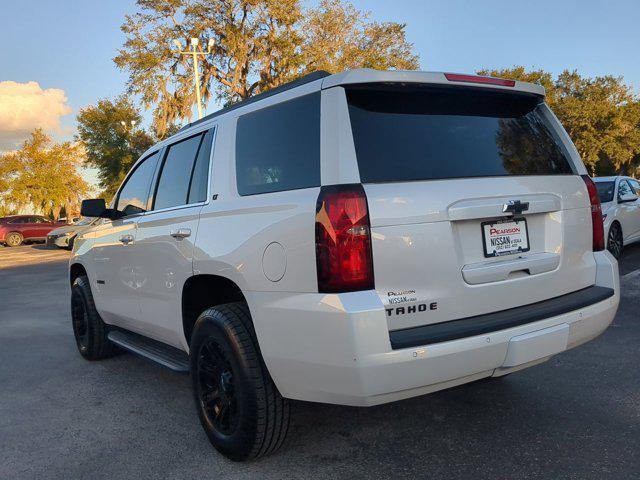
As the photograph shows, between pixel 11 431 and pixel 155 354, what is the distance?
3.33ft

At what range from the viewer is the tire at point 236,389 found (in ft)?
8.82

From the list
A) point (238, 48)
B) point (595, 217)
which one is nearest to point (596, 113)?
point (238, 48)

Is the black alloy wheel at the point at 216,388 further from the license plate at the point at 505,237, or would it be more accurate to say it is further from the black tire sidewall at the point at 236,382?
the license plate at the point at 505,237

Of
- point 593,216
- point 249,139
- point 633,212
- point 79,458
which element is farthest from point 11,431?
point 633,212

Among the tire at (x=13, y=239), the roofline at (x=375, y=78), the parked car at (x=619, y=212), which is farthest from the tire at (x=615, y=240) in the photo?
the tire at (x=13, y=239)

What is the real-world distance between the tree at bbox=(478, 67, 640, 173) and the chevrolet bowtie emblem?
3728 cm

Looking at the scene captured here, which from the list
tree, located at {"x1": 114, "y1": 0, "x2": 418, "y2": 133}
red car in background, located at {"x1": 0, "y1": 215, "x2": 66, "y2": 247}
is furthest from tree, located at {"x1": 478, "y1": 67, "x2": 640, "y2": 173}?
red car in background, located at {"x1": 0, "y1": 215, "x2": 66, "y2": 247}

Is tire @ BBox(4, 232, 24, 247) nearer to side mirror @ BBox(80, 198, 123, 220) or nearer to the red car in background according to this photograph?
the red car in background

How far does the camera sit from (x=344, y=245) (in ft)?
7.54

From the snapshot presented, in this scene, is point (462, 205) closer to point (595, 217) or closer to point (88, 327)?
point (595, 217)

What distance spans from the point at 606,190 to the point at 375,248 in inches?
347

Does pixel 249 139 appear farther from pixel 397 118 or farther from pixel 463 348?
pixel 463 348

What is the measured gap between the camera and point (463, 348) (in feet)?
7.79

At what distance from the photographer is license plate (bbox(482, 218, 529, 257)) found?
2.60 metres
